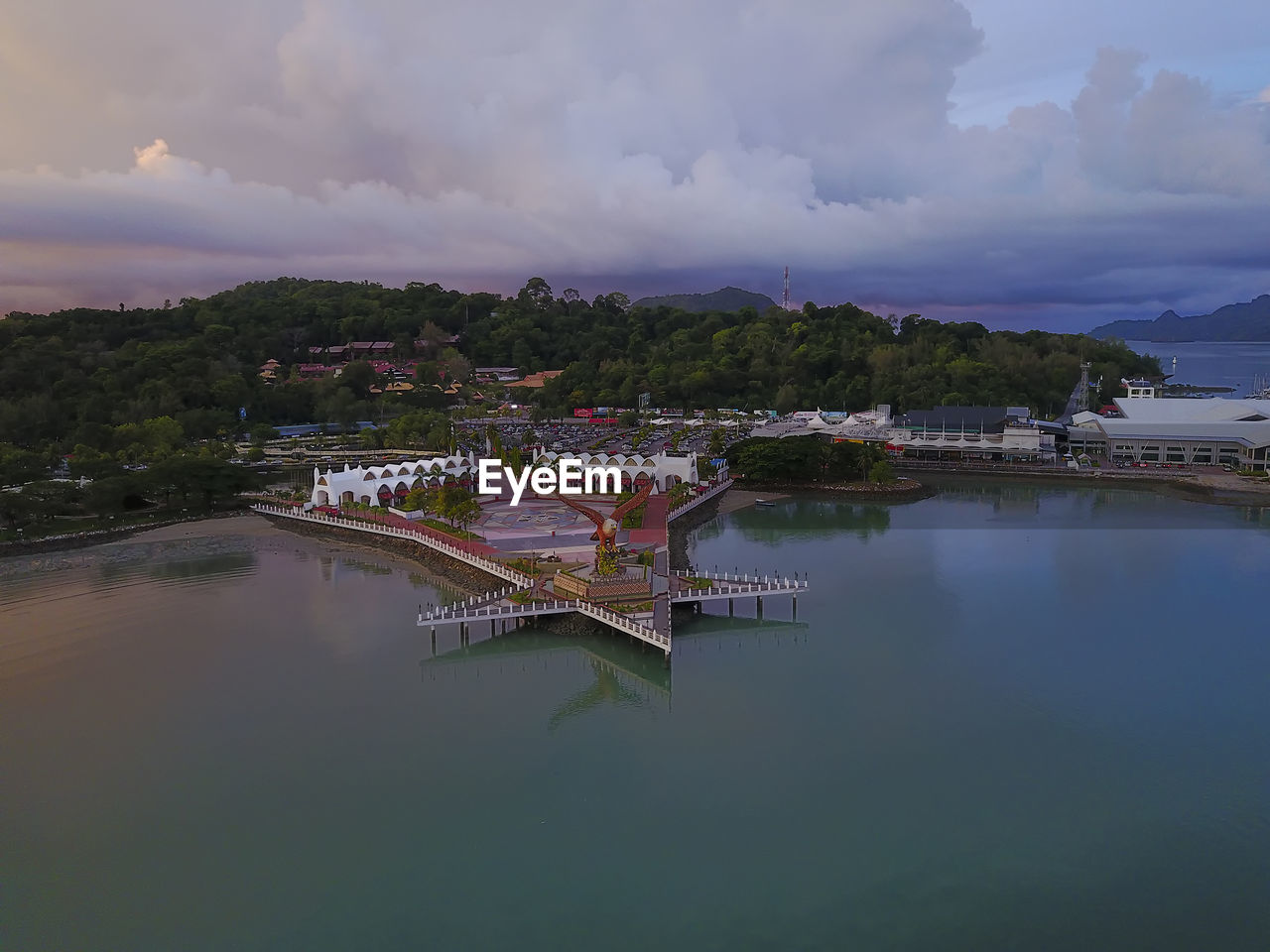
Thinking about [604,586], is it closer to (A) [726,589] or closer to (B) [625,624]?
(B) [625,624]

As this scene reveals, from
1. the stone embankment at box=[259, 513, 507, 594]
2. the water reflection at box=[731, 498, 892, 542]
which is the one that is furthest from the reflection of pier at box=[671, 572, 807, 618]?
the water reflection at box=[731, 498, 892, 542]

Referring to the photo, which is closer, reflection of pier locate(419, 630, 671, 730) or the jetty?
reflection of pier locate(419, 630, 671, 730)

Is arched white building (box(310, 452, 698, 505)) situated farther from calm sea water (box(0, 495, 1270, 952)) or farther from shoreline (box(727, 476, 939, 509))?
calm sea water (box(0, 495, 1270, 952))

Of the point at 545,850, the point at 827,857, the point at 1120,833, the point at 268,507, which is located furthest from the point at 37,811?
the point at 268,507

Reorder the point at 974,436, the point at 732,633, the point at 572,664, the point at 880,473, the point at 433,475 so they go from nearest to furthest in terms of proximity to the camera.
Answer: the point at 572,664, the point at 732,633, the point at 433,475, the point at 880,473, the point at 974,436

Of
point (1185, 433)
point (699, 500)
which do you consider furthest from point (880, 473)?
point (1185, 433)

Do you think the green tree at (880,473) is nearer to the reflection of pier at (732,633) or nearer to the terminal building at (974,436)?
the terminal building at (974,436)

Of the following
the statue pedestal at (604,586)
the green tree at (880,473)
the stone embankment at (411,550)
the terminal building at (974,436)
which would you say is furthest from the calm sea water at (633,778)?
the terminal building at (974,436)
